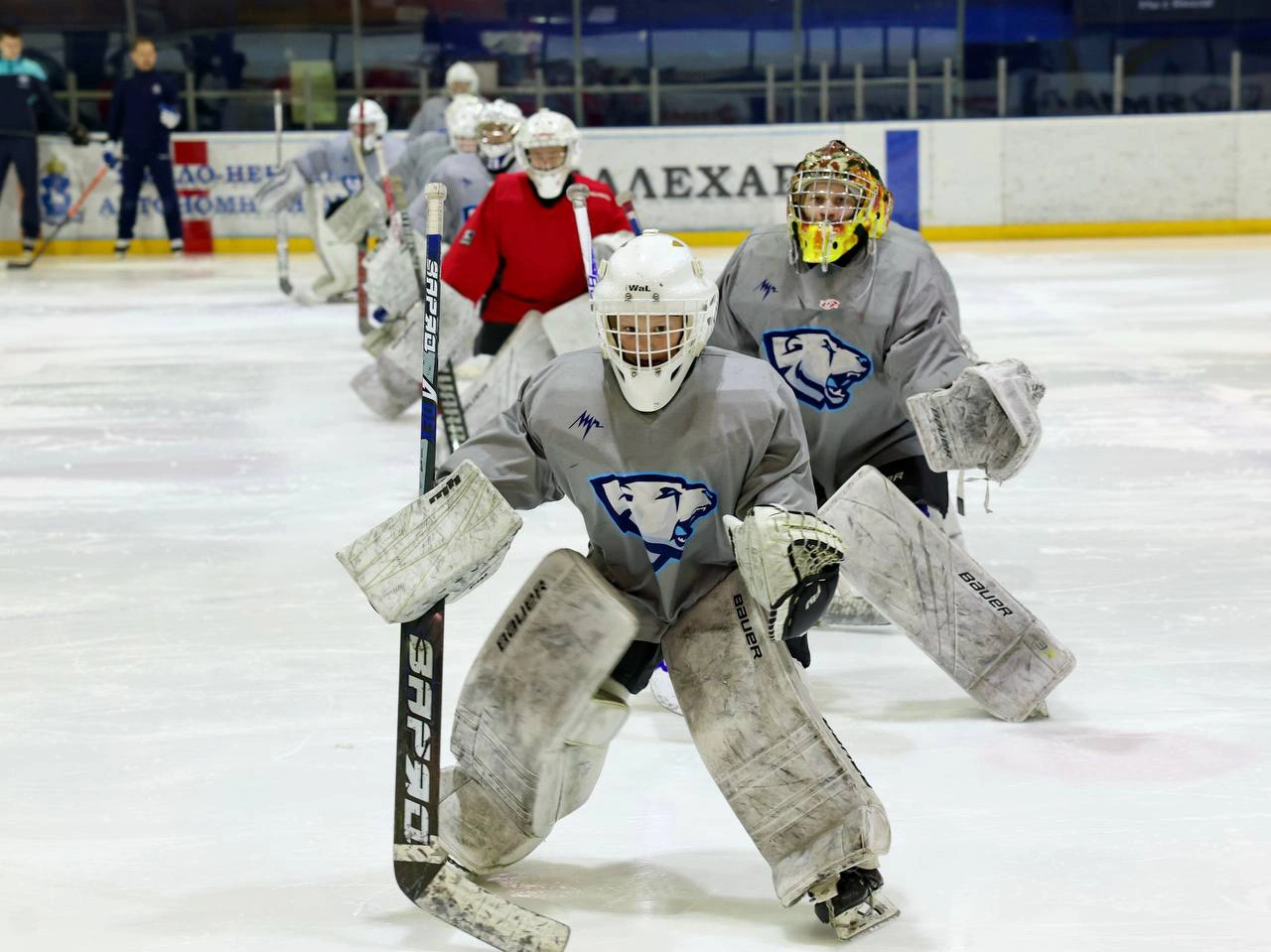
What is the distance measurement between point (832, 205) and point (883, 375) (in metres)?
0.37

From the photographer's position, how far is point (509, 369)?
6055 mm

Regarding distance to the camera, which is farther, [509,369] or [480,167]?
[480,167]

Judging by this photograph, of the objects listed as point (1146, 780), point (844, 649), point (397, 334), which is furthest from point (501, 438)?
point (397, 334)

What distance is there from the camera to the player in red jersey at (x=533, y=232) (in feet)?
19.1

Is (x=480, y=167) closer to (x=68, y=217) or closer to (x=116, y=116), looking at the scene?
(x=116, y=116)

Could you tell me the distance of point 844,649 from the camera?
402 cm

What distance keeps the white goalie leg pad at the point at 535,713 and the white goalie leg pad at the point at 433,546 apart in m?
0.13

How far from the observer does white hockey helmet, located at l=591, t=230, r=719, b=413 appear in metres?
2.50

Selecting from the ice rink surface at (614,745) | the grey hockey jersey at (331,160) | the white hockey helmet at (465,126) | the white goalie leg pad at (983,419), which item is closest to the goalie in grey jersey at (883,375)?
the white goalie leg pad at (983,419)

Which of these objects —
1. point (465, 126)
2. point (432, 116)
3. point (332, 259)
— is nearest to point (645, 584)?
point (465, 126)

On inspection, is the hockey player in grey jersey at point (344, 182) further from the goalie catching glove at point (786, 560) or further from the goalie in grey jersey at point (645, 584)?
the goalie catching glove at point (786, 560)

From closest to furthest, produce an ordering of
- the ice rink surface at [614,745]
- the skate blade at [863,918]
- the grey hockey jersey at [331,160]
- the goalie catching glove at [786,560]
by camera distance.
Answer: the goalie catching glove at [786,560] < the skate blade at [863,918] < the ice rink surface at [614,745] < the grey hockey jersey at [331,160]

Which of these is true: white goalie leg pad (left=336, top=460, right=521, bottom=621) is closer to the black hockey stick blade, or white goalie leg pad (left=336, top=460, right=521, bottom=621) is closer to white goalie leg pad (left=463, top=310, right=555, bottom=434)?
the black hockey stick blade

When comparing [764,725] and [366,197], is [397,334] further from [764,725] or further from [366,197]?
[764,725]
